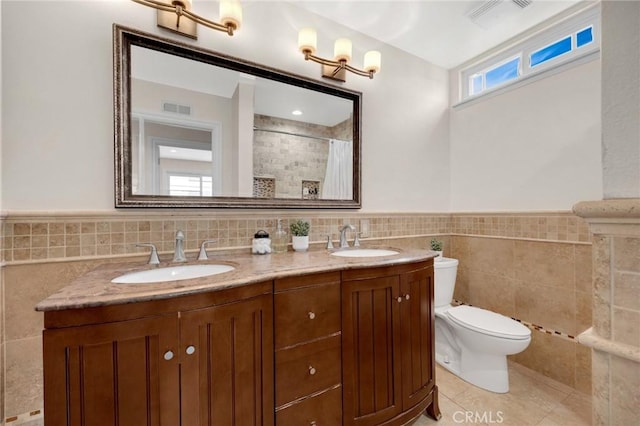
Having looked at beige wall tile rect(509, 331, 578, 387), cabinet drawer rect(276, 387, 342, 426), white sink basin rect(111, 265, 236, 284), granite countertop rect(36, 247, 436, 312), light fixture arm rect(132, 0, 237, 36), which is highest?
light fixture arm rect(132, 0, 237, 36)

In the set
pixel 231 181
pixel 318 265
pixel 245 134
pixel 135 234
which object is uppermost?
pixel 245 134

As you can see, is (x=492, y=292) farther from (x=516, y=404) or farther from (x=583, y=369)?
(x=516, y=404)

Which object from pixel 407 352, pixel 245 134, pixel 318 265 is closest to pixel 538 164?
pixel 407 352

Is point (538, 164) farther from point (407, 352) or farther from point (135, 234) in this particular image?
point (135, 234)

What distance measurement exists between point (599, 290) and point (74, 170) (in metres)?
1.97

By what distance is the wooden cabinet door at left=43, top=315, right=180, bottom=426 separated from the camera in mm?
768

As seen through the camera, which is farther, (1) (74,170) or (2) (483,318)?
(2) (483,318)

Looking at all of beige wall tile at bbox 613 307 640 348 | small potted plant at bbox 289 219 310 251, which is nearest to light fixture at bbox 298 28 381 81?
small potted plant at bbox 289 219 310 251

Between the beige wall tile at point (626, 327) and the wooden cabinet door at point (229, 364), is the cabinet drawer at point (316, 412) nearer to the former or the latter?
the wooden cabinet door at point (229, 364)

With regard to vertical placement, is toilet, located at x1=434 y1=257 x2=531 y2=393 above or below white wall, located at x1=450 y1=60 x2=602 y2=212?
below

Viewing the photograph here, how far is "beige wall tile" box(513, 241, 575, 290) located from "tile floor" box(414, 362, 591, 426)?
0.70 m

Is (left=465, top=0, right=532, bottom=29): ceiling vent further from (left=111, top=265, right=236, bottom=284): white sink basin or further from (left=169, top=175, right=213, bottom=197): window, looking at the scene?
(left=111, top=265, right=236, bottom=284): white sink basin

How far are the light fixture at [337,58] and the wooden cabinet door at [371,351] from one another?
1.44 m

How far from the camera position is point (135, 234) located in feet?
4.50
